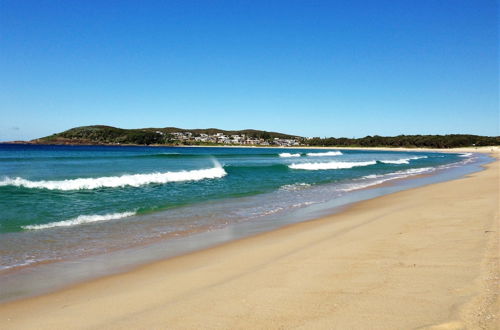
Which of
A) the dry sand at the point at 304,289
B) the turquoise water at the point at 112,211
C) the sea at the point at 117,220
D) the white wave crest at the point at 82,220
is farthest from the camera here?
the white wave crest at the point at 82,220

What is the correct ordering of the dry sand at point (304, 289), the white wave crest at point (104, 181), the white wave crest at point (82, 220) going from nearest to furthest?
the dry sand at point (304, 289) < the white wave crest at point (82, 220) < the white wave crest at point (104, 181)

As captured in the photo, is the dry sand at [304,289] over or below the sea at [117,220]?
over

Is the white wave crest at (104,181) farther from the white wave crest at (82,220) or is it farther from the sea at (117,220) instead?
the white wave crest at (82,220)

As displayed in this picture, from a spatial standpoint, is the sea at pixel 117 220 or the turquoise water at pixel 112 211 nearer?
the sea at pixel 117 220

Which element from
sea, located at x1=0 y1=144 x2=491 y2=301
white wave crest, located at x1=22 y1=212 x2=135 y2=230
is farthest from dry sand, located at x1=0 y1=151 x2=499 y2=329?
white wave crest, located at x1=22 y1=212 x2=135 y2=230

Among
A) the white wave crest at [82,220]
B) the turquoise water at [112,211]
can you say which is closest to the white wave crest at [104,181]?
the turquoise water at [112,211]

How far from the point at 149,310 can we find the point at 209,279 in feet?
3.95

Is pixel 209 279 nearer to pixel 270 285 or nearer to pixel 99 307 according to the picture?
pixel 270 285

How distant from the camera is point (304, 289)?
14.0 ft

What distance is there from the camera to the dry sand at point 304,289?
348 centimetres

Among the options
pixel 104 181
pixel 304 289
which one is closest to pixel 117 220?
pixel 304 289

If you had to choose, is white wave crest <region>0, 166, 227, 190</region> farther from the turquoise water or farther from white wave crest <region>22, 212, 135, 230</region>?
white wave crest <region>22, 212, 135, 230</region>

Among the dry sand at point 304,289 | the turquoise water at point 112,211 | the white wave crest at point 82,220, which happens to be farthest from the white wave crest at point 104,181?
the dry sand at point 304,289

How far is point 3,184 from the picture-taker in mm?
17781
